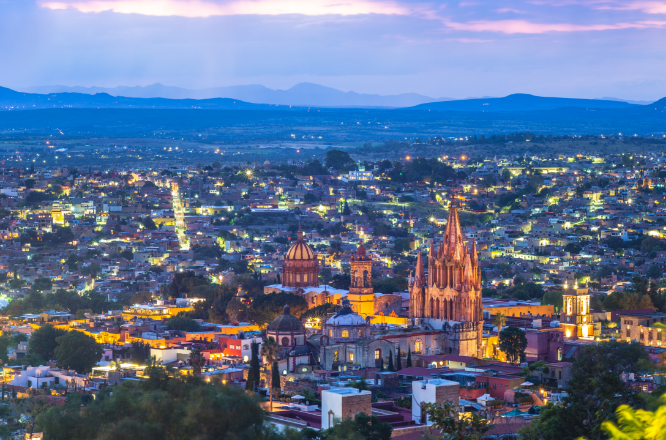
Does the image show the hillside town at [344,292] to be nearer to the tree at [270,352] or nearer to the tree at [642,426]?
the tree at [270,352]

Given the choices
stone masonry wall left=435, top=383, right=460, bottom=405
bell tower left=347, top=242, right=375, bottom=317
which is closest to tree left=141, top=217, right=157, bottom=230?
bell tower left=347, top=242, right=375, bottom=317

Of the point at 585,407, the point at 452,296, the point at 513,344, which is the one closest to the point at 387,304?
the point at 452,296

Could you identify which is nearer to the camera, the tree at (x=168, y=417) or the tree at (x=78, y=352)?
the tree at (x=168, y=417)

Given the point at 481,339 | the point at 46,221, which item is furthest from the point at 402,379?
the point at 46,221

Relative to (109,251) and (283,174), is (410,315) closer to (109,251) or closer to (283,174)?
(109,251)

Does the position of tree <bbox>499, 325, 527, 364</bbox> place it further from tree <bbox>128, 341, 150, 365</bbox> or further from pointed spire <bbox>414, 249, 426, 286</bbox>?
tree <bbox>128, 341, 150, 365</bbox>

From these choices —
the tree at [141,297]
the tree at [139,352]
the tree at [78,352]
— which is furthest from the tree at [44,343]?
the tree at [141,297]
